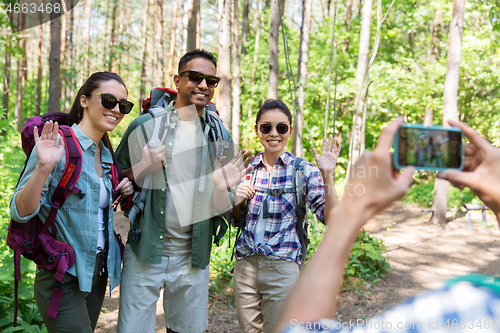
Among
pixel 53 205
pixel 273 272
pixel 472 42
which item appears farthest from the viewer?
pixel 472 42

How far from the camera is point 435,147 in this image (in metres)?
0.97

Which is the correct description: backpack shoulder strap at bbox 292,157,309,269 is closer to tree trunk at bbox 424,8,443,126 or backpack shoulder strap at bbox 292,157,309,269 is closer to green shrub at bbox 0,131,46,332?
green shrub at bbox 0,131,46,332

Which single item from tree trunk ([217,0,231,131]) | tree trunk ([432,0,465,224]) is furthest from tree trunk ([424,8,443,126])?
tree trunk ([217,0,231,131])

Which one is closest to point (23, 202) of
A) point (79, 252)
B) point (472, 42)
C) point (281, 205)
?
point (79, 252)

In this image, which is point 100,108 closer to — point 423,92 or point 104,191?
point 104,191

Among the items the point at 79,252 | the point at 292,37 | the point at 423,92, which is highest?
the point at 292,37

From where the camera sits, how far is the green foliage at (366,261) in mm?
6062

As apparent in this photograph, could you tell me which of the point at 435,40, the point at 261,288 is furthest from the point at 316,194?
the point at 435,40

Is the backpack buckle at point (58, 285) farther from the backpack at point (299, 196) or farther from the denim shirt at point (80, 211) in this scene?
Answer: the backpack at point (299, 196)

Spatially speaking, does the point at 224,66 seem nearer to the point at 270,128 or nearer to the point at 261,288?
the point at 270,128

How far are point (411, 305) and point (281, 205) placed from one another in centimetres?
196

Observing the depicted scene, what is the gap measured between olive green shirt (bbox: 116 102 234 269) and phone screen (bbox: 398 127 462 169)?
6.56ft

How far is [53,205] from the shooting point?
6.91 ft

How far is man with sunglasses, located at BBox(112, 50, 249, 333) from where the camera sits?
2668 millimetres
